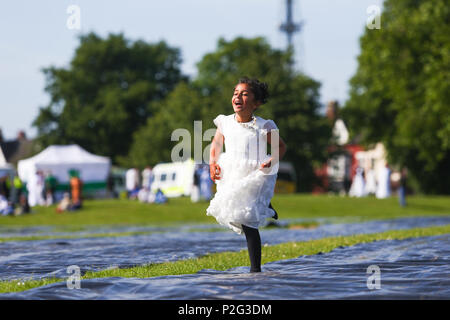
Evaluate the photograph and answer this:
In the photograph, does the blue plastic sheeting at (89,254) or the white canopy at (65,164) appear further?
the white canopy at (65,164)

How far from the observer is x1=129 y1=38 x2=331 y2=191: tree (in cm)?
5975

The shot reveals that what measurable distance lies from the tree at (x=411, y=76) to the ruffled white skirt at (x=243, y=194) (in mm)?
34282

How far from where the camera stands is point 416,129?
4475 centimetres

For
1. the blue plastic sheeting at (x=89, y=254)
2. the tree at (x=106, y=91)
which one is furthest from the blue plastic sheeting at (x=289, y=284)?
the tree at (x=106, y=91)

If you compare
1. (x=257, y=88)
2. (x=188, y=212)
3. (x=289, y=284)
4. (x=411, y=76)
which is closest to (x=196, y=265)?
(x=257, y=88)

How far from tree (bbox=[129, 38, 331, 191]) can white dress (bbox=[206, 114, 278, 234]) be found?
4962 centimetres

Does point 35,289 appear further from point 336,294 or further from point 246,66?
point 246,66

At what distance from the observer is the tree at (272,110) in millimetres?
59750

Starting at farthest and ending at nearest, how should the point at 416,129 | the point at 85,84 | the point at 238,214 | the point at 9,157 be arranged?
1. the point at 9,157
2. the point at 85,84
3. the point at 416,129
4. the point at 238,214

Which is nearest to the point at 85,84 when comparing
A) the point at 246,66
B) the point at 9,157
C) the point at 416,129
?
the point at 246,66

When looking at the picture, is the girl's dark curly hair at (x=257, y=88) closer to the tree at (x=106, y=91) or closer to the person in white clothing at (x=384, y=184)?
the person in white clothing at (x=384, y=184)

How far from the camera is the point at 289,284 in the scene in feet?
20.4

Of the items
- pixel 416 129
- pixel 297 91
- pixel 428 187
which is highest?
pixel 297 91
